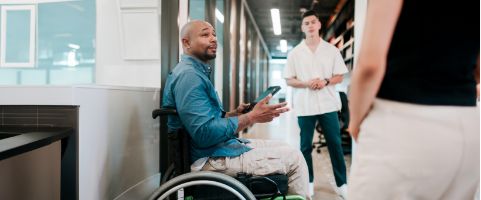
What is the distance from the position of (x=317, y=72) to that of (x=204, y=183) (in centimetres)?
153

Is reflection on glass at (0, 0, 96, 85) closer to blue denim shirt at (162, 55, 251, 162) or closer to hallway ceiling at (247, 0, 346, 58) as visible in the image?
blue denim shirt at (162, 55, 251, 162)

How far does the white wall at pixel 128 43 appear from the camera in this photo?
2.31 m

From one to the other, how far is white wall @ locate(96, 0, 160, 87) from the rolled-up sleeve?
0.89m

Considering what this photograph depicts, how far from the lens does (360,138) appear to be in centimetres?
70

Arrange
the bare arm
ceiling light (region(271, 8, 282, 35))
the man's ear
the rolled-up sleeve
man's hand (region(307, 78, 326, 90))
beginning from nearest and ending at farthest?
the bare arm < the rolled-up sleeve < the man's ear < man's hand (region(307, 78, 326, 90)) < ceiling light (region(271, 8, 282, 35))

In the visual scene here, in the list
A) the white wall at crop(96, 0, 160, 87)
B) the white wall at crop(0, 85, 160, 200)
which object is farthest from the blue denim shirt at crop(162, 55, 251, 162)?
the white wall at crop(96, 0, 160, 87)

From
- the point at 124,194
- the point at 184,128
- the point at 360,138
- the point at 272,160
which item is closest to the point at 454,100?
the point at 360,138

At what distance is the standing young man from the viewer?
2523mm

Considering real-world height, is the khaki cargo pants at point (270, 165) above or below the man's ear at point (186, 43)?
below

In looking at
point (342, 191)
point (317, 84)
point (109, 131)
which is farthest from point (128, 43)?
point (342, 191)

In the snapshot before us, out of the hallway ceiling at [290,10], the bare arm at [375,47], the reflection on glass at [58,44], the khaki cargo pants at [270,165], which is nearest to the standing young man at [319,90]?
the khaki cargo pants at [270,165]

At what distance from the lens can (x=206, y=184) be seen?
4.33 ft

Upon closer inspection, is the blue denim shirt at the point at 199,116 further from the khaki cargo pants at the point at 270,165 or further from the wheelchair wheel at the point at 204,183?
the wheelchair wheel at the point at 204,183

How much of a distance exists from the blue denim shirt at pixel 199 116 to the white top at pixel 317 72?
3.57 feet
